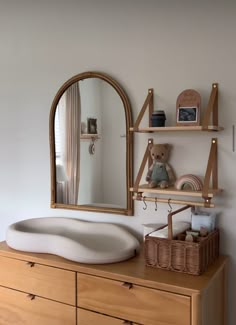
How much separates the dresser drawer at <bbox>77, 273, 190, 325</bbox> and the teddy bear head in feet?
2.23

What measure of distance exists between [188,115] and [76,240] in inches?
37.8

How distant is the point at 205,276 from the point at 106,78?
1.21 m

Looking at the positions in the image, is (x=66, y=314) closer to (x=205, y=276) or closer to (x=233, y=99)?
(x=205, y=276)

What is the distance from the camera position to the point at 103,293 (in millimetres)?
1740

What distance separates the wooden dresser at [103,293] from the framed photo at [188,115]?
71 centimetres

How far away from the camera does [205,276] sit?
164 centimetres

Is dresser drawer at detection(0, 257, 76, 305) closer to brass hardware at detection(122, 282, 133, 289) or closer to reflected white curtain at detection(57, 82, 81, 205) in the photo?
brass hardware at detection(122, 282, 133, 289)

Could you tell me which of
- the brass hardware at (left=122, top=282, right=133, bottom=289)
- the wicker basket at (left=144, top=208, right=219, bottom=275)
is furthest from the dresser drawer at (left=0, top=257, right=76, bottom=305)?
the wicker basket at (left=144, top=208, right=219, bottom=275)

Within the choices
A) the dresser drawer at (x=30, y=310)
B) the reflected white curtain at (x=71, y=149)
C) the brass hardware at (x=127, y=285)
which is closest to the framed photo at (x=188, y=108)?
the reflected white curtain at (x=71, y=149)

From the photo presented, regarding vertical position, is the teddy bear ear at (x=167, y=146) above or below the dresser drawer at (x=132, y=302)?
above

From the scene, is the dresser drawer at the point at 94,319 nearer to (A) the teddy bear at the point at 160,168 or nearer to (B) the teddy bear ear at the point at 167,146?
(A) the teddy bear at the point at 160,168

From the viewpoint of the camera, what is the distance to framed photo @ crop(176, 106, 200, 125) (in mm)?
1854

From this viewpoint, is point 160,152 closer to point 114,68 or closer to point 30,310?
point 114,68

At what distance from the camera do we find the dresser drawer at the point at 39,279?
184cm
